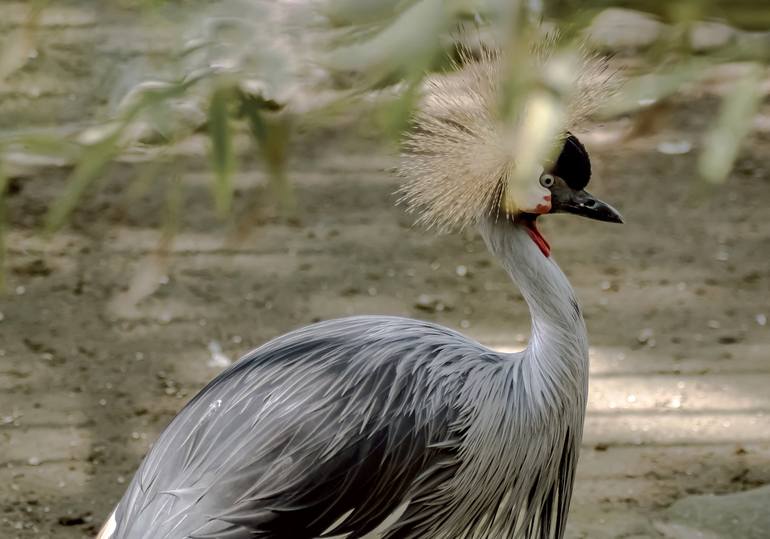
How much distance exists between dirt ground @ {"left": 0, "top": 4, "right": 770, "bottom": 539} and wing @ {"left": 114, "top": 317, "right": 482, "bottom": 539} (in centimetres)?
56

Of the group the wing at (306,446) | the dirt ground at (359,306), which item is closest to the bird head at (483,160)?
the wing at (306,446)

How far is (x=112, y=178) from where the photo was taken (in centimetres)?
356

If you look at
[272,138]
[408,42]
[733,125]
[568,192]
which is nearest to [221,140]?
[272,138]

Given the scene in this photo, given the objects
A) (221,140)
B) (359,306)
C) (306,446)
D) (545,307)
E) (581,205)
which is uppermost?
(221,140)

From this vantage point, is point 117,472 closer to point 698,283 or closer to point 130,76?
point 130,76

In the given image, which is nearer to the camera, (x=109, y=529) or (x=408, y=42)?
(x=408, y=42)

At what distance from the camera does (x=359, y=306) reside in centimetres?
305

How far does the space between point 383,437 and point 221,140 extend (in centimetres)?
94

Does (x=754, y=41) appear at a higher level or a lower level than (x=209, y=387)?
higher

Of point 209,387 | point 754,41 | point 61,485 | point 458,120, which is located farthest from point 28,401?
point 754,41

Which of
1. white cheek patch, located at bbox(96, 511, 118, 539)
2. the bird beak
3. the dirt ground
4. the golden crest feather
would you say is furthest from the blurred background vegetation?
the dirt ground

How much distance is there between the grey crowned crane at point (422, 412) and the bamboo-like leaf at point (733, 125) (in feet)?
2.70

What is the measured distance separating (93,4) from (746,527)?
10.1 feet

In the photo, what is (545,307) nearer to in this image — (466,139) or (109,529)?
(466,139)
